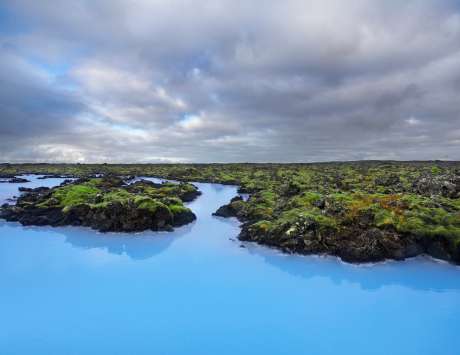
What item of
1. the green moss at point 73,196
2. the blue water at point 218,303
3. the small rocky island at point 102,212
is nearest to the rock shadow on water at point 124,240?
the blue water at point 218,303

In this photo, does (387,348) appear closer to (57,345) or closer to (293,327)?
(293,327)

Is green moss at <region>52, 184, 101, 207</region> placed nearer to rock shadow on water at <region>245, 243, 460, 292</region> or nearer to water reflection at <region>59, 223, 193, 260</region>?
water reflection at <region>59, 223, 193, 260</region>

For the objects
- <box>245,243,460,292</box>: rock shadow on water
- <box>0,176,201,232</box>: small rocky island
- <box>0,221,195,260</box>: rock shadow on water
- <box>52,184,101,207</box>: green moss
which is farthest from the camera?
<box>52,184,101,207</box>: green moss

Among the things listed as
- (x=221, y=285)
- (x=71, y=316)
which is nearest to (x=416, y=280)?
(x=221, y=285)

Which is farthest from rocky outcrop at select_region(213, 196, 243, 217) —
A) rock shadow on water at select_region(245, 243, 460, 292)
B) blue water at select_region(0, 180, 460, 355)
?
rock shadow on water at select_region(245, 243, 460, 292)

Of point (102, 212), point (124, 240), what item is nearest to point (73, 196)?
point (102, 212)

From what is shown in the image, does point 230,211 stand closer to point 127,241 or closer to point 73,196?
point 127,241
